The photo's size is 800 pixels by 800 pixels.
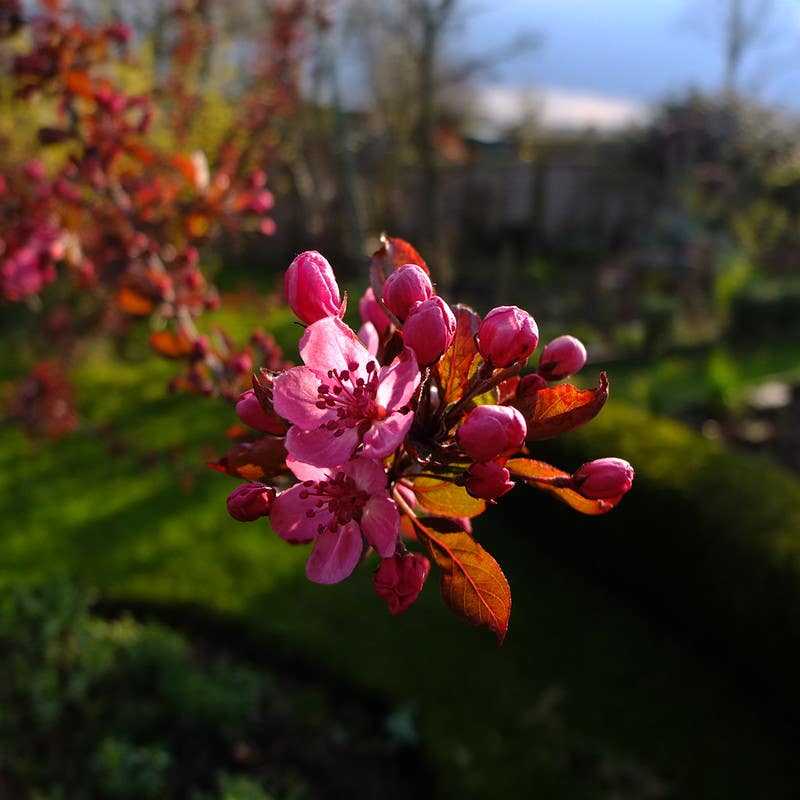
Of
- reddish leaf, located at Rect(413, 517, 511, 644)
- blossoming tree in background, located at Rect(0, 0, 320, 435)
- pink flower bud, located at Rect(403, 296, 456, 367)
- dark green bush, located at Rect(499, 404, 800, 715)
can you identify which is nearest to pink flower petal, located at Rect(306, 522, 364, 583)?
reddish leaf, located at Rect(413, 517, 511, 644)

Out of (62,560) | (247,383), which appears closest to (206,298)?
(247,383)

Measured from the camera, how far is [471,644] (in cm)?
392

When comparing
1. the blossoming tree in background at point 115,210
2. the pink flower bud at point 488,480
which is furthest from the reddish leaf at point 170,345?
the pink flower bud at point 488,480

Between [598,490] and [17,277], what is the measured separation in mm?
1742

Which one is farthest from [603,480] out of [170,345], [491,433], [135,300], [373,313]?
[135,300]

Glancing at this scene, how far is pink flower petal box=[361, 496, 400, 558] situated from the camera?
800 millimetres

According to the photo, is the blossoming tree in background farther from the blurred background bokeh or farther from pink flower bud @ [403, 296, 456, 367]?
pink flower bud @ [403, 296, 456, 367]

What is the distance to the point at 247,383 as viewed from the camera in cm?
151

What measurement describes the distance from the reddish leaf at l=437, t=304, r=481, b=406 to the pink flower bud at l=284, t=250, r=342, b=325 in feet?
0.48

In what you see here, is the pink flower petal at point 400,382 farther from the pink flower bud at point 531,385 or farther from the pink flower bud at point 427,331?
the pink flower bud at point 531,385

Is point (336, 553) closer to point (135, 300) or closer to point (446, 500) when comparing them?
point (446, 500)

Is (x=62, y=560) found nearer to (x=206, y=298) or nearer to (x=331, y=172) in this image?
(x=206, y=298)

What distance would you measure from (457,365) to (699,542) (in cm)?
322

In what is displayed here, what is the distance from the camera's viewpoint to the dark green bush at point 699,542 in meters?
3.36
